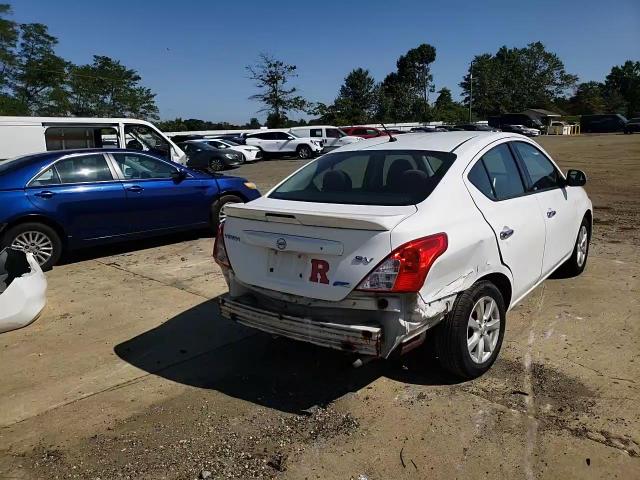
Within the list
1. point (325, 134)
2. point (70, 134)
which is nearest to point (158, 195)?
point (70, 134)

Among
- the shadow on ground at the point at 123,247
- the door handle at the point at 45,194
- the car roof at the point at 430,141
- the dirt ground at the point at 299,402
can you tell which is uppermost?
the car roof at the point at 430,141

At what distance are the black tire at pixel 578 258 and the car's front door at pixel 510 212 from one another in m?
1.35

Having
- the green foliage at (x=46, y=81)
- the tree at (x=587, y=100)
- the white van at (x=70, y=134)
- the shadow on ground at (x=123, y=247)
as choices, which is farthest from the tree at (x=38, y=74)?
the tree at (x=587, y=100)

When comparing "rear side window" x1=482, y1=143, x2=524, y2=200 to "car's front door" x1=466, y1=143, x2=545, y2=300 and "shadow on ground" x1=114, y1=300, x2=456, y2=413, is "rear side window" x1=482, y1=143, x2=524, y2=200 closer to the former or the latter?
"car's front door" x1=466, y1=143, x2=545, y2=300

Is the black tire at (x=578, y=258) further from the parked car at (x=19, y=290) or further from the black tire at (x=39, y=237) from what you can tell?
the black tire at (x=39, y=237)

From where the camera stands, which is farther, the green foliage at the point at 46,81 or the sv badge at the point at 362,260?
the green foliage at the point at 46,81

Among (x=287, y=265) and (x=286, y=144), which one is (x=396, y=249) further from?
(x=286, y=144)

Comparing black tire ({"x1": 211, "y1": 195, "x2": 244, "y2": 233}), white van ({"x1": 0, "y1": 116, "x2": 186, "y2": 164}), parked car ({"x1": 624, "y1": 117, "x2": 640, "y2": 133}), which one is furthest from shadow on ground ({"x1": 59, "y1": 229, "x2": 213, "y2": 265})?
parked car ({"x1": 624, "y1": 117, "x2": 640, "y2": 133})

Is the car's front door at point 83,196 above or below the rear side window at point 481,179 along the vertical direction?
below

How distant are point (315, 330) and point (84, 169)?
5.11 meters

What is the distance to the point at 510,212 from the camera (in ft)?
13.0

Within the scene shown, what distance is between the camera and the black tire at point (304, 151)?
99.2ft

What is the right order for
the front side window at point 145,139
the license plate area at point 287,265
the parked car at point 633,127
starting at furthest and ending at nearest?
the parked car at point 633,127 < the front side window at point 145,139 < the license plate area at point 287,265

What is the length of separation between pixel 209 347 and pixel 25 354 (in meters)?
1.46
